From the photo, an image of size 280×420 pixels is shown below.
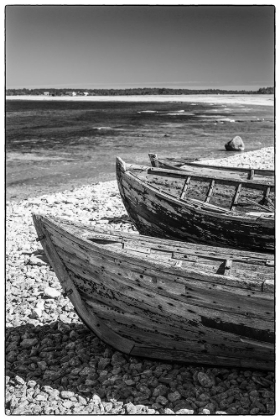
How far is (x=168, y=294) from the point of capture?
16.3ft

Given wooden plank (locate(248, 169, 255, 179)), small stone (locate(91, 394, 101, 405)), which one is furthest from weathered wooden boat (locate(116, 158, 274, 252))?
small stone (locate(91, 394, 101, 405))

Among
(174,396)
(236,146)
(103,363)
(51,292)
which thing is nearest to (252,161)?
(236,146)

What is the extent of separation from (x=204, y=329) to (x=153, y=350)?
2.90 feet

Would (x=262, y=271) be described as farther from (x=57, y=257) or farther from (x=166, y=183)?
(x=166, y=183)

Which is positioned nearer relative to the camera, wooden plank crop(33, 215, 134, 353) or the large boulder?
wooden plank crop(33, 215, 134, 353)

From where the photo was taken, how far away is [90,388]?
5.29m

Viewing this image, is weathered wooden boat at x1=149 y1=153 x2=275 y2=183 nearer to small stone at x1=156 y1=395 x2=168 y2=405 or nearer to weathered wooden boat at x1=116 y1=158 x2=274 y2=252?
weathered wooden boat at x1=116 y1=158 x2=274 y2=252

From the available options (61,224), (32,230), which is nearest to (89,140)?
(32,230)

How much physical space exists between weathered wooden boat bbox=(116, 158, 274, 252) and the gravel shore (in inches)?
96.0

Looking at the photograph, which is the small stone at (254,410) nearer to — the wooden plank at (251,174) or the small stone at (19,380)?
the small stone at (19,380)

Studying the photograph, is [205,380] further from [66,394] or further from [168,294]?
[66,394]

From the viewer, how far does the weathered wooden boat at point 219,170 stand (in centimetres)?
1041

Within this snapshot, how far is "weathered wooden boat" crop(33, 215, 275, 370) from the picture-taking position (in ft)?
15.5

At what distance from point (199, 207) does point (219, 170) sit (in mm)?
2921
